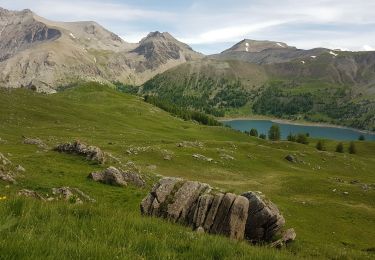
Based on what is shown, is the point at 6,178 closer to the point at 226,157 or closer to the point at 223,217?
the point at 223,217

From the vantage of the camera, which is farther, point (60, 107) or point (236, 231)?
point (60, 107)

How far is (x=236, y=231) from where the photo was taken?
70.9 feet

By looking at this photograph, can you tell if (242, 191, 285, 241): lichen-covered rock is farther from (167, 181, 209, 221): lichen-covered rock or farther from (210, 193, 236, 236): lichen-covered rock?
(167, 181, 209, 221): lichen-covered rock

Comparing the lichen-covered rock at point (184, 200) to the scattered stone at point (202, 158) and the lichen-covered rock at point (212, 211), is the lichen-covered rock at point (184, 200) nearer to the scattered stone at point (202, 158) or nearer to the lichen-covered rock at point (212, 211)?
the lichen-covered rock at point (212, 211)

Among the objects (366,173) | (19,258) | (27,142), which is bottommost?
(366,173)

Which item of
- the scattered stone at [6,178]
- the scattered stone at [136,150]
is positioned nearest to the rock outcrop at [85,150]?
the scattered stone at [6,178]

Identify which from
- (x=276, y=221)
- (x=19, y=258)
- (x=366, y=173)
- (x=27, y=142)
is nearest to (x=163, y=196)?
(x=276, y=221)

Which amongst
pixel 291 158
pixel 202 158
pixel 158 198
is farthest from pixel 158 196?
pixel 291 158

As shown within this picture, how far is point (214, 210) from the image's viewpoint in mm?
21984

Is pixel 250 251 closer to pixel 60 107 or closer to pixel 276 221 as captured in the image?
pixel 276 221

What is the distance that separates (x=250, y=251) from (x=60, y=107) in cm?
11112

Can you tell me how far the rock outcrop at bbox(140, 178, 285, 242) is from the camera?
70.8 ft

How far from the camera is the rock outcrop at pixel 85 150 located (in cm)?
5132

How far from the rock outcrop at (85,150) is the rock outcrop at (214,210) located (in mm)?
27639
